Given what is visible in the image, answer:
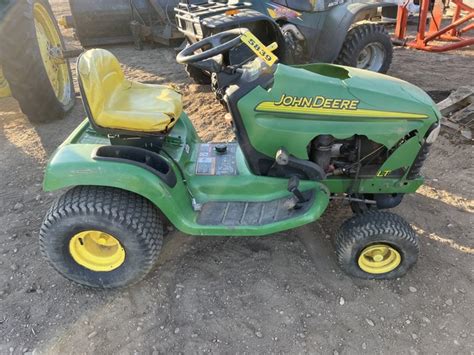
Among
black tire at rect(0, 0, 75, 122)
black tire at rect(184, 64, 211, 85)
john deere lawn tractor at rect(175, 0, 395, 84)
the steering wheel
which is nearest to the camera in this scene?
the steering wheel

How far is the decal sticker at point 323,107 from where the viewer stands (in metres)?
2.43

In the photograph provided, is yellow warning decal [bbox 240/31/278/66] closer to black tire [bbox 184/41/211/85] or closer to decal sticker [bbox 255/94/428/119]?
decal sticker [bbox 255/94/428/119]

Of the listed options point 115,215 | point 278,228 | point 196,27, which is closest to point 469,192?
point 278,228

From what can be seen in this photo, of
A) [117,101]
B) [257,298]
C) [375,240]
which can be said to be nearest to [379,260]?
[375,240]

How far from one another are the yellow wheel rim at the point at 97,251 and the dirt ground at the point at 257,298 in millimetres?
200

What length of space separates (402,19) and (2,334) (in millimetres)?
6824

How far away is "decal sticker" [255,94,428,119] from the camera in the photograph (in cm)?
243

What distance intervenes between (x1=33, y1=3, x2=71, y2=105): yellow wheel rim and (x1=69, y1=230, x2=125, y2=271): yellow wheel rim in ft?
9.15

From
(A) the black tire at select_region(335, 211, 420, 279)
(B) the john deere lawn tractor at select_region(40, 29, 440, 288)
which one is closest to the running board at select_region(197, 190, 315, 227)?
(B) the john deere lawn tractor at select_region(40, 29, 440, 288)

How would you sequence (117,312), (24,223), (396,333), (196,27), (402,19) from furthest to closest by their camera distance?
(402,19) → (196,27) → (24,223) → (117,312) → (396,333)

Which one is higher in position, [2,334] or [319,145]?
[319,145]

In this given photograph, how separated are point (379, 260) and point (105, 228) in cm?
172

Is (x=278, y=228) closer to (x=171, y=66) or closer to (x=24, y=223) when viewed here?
(x=24, y=223)

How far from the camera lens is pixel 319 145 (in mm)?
2576
